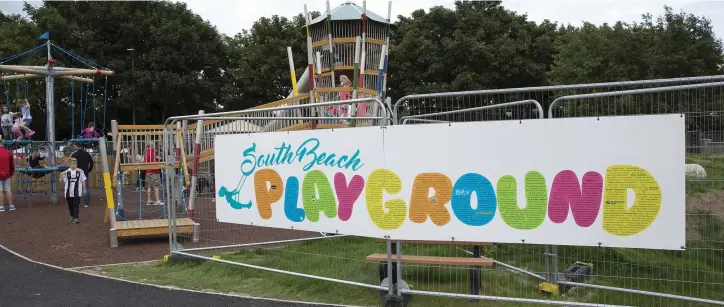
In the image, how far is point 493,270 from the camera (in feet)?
23.0

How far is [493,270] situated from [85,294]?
15.3ft

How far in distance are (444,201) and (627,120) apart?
1.78m

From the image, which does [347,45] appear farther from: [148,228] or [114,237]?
[114,237]

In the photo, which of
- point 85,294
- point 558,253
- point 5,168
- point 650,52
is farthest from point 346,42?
point 650,52

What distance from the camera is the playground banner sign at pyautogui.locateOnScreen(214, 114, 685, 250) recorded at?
5.41 metres

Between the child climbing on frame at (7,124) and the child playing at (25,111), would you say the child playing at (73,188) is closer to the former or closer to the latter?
the child climbing on frame at (7,124)

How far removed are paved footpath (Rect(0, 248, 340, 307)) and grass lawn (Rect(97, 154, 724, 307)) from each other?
0.36 m

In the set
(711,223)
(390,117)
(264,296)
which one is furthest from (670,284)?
(264,296)

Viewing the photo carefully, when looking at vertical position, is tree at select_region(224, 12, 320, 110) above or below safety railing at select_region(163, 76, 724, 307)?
above

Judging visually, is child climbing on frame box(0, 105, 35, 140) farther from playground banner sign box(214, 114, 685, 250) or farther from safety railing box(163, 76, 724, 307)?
playground banner sign box(214, 114, 685, 250)

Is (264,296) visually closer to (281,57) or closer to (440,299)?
(440,299)

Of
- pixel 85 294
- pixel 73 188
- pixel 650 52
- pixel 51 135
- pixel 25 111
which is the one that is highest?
pixel 650 52

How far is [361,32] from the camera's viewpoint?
16.0 metres

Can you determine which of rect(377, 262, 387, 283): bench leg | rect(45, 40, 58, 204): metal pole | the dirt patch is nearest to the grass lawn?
rect(377, 262, 387, 283): bench leg
